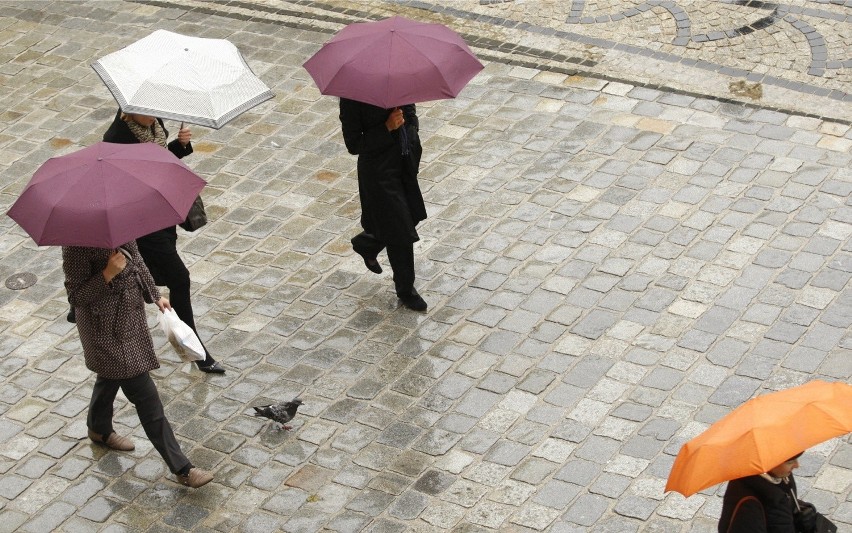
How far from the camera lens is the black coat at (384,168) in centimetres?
844

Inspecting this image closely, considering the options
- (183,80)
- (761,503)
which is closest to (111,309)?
(183,80)

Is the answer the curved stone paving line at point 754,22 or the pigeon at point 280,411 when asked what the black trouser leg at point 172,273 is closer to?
the pigeon at point 280,411

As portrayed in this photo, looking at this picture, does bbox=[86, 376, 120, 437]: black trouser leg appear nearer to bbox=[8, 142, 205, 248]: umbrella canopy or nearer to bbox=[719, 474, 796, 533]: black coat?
bbox=[8, 142, 205, 248]: umbrella canopy

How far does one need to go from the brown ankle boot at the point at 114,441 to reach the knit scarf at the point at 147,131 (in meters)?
1.87

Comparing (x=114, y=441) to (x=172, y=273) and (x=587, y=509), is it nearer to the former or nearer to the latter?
(x=172, y=273)

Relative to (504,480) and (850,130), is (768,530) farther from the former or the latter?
(850,130)

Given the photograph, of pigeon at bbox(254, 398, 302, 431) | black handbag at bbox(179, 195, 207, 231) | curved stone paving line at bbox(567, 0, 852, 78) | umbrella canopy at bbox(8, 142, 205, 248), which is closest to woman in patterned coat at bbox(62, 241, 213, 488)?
umbrella canopy at bbox(8, 142, 205, 248)

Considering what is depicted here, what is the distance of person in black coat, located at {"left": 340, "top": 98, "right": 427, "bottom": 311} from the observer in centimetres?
843

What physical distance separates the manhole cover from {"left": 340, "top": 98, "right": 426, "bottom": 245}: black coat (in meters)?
2.83

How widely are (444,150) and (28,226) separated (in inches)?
189

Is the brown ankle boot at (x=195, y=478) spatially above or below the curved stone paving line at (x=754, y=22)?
below

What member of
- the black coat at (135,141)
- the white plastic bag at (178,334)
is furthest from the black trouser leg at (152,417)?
the black coat at (135,141)

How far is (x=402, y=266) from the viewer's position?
29.1 feet

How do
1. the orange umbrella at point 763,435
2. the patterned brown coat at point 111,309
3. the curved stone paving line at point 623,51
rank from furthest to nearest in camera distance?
the curved stone paving line at point 623,51, the patterned brown coat at point 111,309, the orange umbrella at point 763,435
